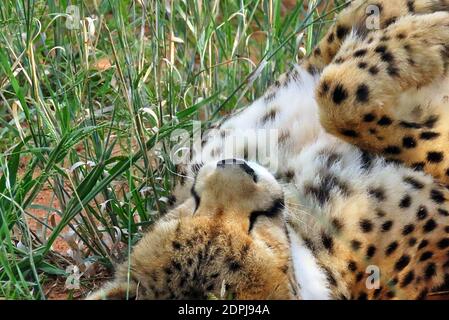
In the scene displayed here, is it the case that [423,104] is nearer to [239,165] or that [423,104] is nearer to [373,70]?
[373,70]

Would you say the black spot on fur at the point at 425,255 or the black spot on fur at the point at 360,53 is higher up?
the black spot on fur at the point at 360,53

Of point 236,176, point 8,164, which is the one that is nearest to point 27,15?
point 8,164

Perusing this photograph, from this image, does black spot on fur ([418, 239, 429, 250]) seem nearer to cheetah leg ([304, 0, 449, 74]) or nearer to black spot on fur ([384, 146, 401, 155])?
black spot on fur ([384, 146, 401, 155])

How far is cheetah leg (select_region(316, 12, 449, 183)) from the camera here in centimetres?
241

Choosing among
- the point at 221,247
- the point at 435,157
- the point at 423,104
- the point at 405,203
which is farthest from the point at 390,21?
the point at 221,247

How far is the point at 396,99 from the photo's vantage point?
8.00 feet

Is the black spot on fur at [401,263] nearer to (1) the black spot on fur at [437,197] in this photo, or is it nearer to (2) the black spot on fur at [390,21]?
(1) the black spot on fur at [437,197]

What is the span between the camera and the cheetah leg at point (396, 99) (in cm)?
241

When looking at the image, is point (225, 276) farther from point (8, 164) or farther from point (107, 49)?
point (107, 49)

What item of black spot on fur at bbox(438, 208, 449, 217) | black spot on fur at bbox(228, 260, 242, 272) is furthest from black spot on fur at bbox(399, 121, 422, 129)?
black spot on fur at bbox(228, 260, 242, 272)

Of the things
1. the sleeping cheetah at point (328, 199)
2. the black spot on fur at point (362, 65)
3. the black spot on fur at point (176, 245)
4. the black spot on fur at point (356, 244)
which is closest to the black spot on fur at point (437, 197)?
the sleeping cheetah at point (328, 199)

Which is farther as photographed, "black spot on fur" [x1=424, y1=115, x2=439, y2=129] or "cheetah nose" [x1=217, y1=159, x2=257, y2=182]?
"black spot on fur" [x1=424, y1=115, x2=439, y2=129]

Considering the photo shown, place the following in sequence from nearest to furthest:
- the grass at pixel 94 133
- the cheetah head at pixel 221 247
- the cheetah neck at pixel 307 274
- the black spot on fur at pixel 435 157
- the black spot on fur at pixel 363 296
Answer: the cheetah head at pixel 221 247 < the cheetah neck at pixel 307 274 < the black spot on fur at pixel 363 296 < the black spot on fur at pixel 435 157 < the grass at pixel 94 133

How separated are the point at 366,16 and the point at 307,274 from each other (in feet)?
2.56
